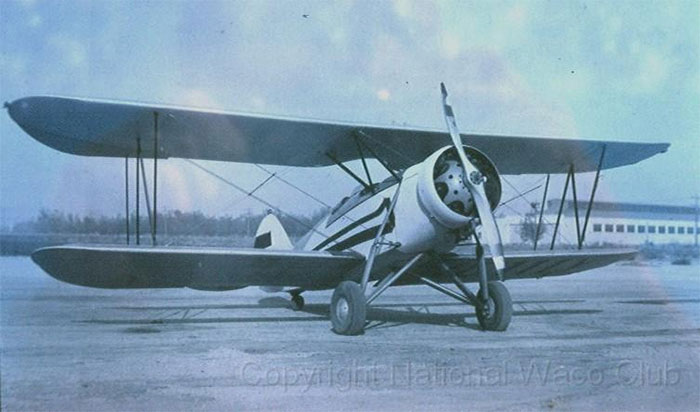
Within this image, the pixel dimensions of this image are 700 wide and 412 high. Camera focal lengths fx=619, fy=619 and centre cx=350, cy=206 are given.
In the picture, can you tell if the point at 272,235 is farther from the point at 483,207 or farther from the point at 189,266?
the point at 483,207

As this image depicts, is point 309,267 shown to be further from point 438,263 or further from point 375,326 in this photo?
point 438,263

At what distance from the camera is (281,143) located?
950cm

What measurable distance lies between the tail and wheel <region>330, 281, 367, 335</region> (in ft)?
13.5

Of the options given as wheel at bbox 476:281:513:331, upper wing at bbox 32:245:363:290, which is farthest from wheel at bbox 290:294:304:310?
wheel at bbox 476:281:513:331

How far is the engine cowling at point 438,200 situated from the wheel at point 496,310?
2.99ft

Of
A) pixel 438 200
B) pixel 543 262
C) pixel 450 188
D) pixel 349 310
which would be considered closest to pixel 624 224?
pixel 543 262

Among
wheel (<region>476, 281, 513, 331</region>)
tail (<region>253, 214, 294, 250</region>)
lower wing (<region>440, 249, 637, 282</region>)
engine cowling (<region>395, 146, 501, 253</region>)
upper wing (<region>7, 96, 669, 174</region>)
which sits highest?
upper wing (<region>7, 96, 669, 174</region>)

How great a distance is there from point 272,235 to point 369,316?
9.99 feet

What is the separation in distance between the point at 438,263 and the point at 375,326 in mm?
1221

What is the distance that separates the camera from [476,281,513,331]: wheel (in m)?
7.98

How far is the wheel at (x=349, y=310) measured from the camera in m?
7.40

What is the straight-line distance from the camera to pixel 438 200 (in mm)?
7414

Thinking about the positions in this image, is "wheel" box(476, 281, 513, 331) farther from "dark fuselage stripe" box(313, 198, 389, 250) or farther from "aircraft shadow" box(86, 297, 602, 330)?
"dark fuselage stripe" box(313, 198, 389, 250)

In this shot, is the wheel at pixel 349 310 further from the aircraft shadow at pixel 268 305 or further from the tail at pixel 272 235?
the aircraft shadow at pixel 268 305
